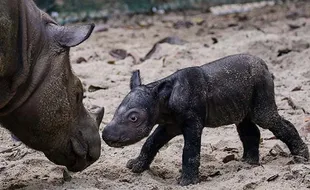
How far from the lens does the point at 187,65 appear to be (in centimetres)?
597

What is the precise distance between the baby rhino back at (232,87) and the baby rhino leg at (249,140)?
14 cm

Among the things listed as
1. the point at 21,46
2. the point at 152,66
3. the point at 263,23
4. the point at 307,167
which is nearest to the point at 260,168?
the point at 307,167

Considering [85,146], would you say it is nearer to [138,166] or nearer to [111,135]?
[111,135]

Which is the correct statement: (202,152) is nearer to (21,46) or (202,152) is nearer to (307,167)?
(307,167)

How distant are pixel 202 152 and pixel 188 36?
3.67 metres

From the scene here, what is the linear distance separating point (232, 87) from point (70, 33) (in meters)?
0.79

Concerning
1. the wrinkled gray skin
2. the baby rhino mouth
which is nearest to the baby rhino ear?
the baby rhino mouth

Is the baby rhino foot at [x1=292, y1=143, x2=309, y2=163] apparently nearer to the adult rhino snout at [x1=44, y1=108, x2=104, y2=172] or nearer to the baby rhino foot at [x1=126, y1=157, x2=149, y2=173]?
the baby rhino foot at [x1=126, y1=157, x2=149, y2=173]

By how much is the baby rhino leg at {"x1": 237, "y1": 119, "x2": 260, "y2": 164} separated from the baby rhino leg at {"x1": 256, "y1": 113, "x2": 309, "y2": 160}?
0.36 feet

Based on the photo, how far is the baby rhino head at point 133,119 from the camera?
3475mm

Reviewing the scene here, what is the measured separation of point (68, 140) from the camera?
345 centimetres

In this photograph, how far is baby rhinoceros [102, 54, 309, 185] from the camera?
3514 millimetres

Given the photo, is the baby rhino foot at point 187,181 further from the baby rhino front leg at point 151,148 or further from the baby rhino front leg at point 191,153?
the baby rhino front leg at point 151,148

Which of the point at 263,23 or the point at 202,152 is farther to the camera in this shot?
the point at 263,23
